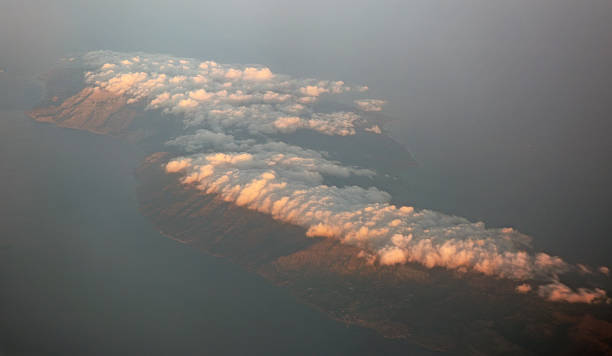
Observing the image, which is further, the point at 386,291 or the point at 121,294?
the point at 386,291

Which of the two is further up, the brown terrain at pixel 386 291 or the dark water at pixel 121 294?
the brown terrain at pixel 386 291

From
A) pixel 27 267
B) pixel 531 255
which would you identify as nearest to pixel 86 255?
pixel 27 267

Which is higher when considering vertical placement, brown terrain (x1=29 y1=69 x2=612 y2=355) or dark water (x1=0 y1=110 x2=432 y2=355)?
brown terrain (x1=29 y1=69 x2=612 y2=355)

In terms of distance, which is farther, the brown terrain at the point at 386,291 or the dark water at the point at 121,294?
the brown terrain at the point at 386,291

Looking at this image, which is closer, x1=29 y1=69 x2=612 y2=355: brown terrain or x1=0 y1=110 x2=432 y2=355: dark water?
x1=0 y1=110 x2=432 y2=355: dark water
